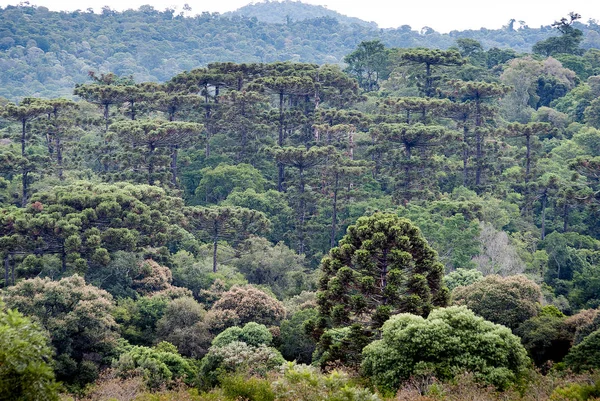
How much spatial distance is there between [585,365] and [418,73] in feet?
172

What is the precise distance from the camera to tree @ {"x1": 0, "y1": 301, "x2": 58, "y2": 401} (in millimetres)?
18219

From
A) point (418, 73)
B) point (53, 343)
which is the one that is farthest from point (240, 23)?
point (53, 343)

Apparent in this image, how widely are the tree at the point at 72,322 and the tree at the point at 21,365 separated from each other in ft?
60.6

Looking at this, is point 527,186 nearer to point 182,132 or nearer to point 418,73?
point 418,73

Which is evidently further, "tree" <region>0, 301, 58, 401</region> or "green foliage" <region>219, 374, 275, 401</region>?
"green foliage" <region>219, 374, 275, 401</region>

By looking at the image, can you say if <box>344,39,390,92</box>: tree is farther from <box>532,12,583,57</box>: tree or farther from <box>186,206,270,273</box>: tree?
<box>186,206,270,273</box>: tree

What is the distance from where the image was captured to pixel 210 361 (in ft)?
119

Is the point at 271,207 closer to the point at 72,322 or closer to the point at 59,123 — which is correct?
the point at 59,123

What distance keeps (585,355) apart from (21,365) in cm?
2077


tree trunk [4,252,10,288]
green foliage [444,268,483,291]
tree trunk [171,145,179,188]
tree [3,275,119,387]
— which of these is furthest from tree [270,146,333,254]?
tree [3,275,119,387]

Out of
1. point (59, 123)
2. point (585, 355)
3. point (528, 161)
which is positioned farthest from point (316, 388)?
point (528, 161)

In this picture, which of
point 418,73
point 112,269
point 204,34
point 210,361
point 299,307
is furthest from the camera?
point 204,34

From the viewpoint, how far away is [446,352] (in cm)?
2955

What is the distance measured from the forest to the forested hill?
2413 inches
